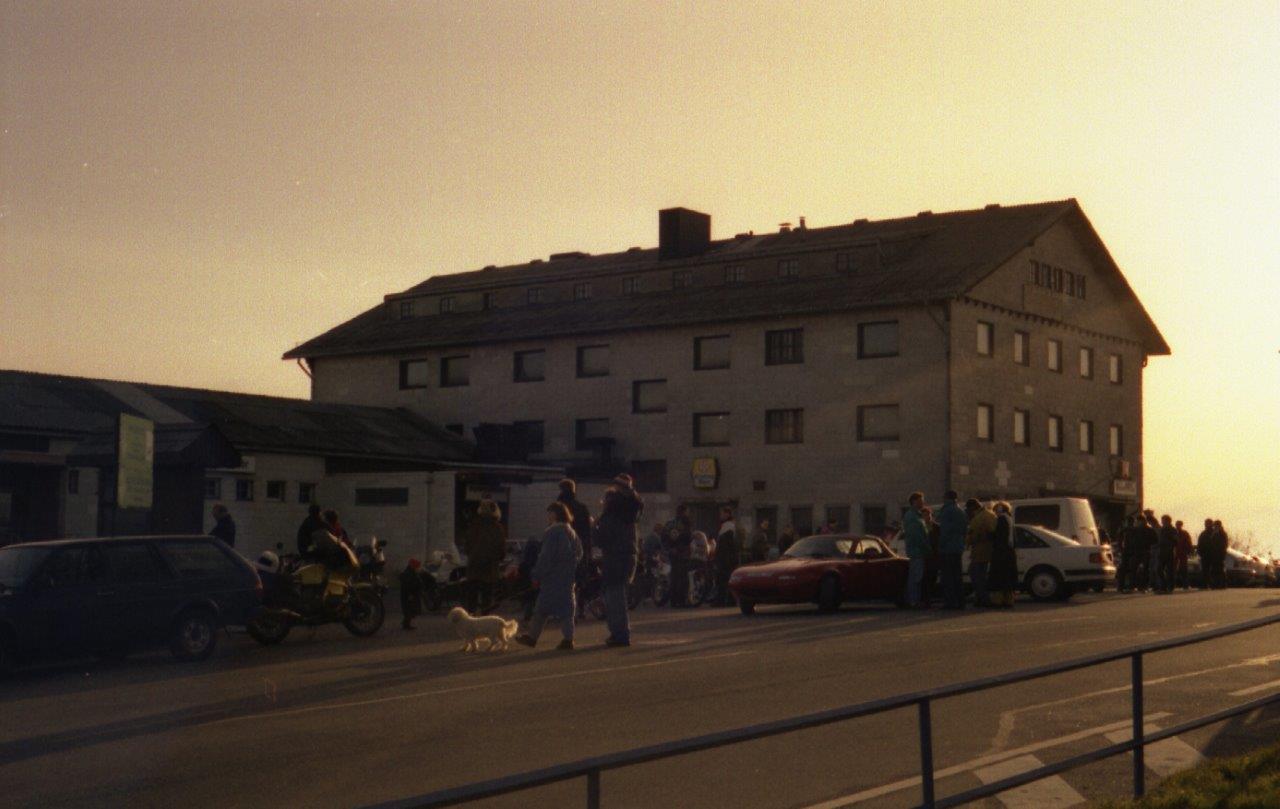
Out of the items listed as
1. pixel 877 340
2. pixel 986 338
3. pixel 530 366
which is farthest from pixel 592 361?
pixel 986 338

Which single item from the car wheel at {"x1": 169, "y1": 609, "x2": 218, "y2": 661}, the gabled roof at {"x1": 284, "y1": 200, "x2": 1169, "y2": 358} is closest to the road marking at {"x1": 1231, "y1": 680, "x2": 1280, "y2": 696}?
the car wheel at {"x1": 169, "y1": 609, "x2": 218, "y2": 661}

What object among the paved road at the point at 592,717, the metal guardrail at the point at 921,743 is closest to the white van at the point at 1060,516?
the paved road at the point at 592,717

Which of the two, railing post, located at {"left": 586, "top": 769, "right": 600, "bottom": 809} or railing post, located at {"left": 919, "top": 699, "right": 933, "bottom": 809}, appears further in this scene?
railing post, located at {"left": 919, "top": 699, "right": 933, "bottom": 809}

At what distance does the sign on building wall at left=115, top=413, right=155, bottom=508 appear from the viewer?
2305 cm

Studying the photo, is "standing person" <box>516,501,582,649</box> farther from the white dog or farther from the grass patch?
the grass patch

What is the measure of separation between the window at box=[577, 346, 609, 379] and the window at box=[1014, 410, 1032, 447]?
13.5 meters

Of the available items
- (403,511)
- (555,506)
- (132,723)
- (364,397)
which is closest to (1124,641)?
(555,506)

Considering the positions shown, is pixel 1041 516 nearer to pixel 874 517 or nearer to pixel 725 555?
pixel 725 555

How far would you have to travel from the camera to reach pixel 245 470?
48281 mm

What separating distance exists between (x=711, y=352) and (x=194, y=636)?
39758 millimetres

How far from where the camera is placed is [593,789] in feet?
16.1

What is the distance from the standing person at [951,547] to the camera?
2745 centimetres

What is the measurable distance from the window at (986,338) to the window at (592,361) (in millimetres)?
12770

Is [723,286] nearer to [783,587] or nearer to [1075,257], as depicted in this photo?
[1075,257]
